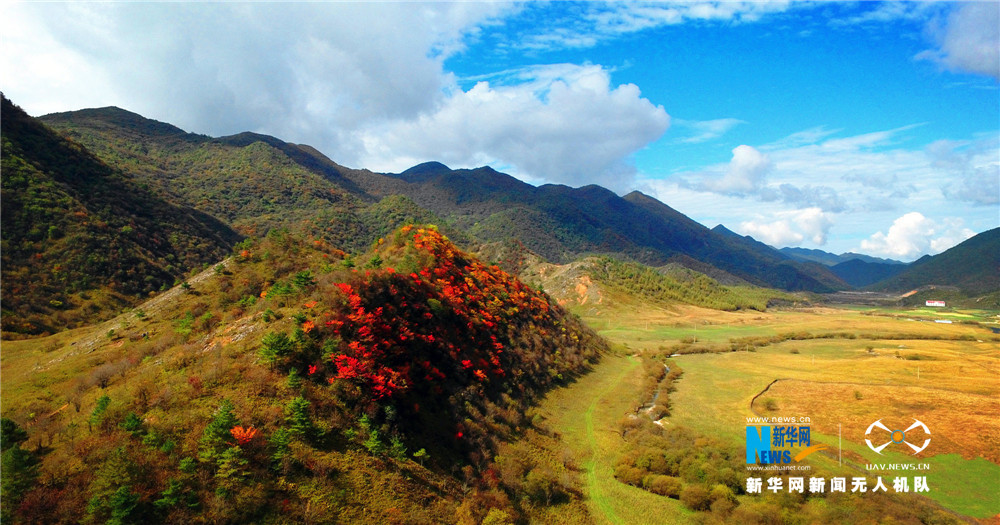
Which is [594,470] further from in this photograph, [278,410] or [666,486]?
[278,410]

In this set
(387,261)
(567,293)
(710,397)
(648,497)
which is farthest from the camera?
(567,293)

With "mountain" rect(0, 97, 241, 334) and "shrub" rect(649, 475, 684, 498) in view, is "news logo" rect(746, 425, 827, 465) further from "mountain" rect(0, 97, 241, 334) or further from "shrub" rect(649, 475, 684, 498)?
"mountain" rect(0, 97, 241, 334)

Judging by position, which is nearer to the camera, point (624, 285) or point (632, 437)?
point (632, 437)

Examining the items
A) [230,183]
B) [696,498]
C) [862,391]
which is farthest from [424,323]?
[230,183]

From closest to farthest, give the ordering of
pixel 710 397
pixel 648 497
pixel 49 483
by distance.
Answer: pixel 49 483 → pixel 648 497 → pixel 710 397

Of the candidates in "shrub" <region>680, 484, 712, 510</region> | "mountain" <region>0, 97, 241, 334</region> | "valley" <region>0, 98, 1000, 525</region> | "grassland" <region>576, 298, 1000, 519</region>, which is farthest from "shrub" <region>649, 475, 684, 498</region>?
"mountain" <region>0, 97, 241, 334</region>

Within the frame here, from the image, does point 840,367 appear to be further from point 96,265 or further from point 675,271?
point 675,271

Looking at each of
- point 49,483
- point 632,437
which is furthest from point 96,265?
point 632,437
